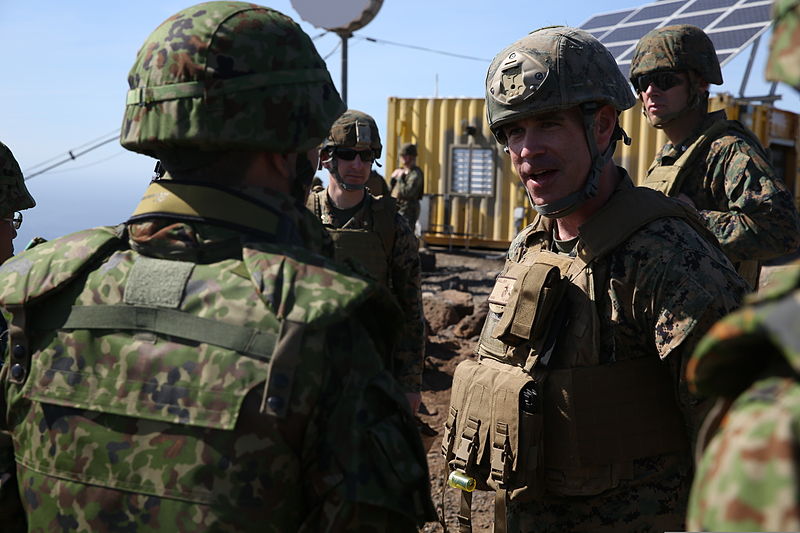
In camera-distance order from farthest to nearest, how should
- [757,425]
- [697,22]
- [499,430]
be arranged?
[697,22]
[499,430]
[757,425]

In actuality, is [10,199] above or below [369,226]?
above

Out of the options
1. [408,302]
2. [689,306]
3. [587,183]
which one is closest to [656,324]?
[689,306]

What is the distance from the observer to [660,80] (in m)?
4.30

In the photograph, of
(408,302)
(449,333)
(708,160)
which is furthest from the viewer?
(449,333)

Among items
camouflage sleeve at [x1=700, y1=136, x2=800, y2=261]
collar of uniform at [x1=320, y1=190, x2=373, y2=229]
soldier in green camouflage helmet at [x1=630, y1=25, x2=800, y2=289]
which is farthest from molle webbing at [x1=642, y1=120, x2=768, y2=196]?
collar of uniform at [x1=320, y1=190, x2=373, y2=229]

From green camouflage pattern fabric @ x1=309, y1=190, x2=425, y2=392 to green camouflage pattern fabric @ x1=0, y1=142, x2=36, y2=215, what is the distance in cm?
179

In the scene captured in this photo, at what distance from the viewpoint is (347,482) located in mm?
1609

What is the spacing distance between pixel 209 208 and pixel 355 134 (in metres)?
2.98

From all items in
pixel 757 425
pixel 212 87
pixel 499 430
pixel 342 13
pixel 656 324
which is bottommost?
pixel 499 430

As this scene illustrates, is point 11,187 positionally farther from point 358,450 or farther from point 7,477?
point 358,450

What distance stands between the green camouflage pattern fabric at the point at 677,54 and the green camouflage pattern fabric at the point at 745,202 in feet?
1.34

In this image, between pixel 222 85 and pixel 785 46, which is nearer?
pixel 785 46

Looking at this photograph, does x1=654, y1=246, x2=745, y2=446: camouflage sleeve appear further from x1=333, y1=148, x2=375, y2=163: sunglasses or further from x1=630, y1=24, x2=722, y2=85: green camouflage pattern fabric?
x1=333, y1=148, x2=375, y2=163: sunglasses

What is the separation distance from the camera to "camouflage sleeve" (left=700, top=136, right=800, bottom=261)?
12.9 ft
